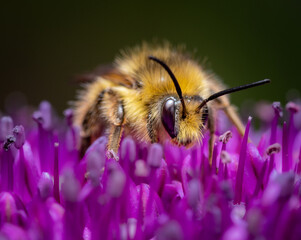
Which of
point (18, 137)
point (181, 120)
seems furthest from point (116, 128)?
point (18, 137)

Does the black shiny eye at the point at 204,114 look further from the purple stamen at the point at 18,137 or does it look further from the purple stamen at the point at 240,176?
the purple stamen at the point at 18,137

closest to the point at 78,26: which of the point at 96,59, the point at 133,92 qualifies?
the point at 96,59

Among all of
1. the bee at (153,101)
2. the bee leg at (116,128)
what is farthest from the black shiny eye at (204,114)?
the bee leg at (116,128)

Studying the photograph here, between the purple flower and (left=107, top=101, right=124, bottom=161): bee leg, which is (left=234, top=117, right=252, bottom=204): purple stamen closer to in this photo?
the purple flower

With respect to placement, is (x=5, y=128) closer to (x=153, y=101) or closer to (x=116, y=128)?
(x=116, y=128)

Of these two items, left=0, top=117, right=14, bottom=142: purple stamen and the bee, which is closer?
the bee

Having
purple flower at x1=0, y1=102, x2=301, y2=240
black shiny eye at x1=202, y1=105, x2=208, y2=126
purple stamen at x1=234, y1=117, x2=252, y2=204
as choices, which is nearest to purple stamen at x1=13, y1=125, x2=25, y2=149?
purple flower at x1=0, y1=102, x2=301, y2=240
